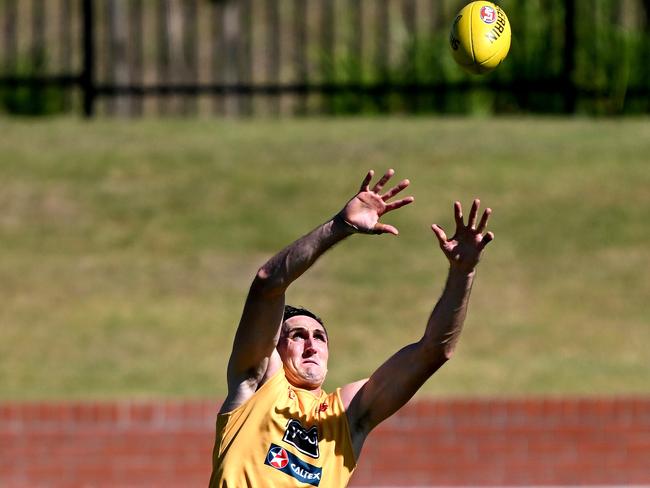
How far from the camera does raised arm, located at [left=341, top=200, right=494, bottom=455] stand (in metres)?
5.53

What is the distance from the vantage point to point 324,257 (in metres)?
12.6

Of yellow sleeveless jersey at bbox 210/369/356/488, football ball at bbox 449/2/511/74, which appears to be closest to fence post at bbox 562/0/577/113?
football ball at bbox 449/2/511/74

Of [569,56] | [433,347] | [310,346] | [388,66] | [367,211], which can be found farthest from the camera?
[388,66]

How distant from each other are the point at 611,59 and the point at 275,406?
11.3 meters

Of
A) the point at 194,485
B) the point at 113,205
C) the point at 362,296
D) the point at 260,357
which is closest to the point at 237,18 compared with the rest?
the point at 113,205

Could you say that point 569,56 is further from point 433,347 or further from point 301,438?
point 301,438

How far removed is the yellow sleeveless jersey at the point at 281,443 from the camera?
215 inches

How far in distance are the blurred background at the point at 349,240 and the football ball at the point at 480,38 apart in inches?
150

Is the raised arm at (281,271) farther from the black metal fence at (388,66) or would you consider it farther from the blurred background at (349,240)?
the black metal fence at (388,66)

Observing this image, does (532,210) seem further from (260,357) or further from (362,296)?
(260,357)

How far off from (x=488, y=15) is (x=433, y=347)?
1.67m

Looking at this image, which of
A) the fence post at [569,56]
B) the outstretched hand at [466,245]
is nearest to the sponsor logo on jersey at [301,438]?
the outstretched hand at [466,245]

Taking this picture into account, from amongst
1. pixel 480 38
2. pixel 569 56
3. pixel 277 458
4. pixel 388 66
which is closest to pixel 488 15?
pixel 480 38

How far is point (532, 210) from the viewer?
43.0ft
